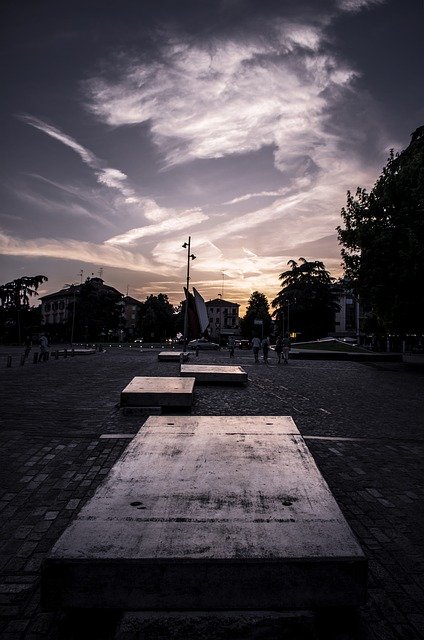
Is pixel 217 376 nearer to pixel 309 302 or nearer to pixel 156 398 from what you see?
pixel 156 398

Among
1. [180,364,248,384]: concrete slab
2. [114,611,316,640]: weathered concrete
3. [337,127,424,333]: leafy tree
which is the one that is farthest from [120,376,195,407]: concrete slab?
[337,127,424,333]: leafy tree

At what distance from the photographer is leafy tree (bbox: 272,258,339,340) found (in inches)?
2894

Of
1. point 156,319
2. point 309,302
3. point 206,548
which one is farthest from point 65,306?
point 206,548

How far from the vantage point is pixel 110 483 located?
318 cm

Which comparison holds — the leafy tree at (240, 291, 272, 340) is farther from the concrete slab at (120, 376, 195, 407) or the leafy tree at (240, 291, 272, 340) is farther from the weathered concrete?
the weathered concrete

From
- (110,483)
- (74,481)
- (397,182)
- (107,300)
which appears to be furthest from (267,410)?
(107,300)

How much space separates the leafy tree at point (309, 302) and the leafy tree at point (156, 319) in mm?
32820

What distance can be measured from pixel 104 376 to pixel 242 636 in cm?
1532

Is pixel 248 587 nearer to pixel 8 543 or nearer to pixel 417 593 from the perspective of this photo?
pixel 417 593

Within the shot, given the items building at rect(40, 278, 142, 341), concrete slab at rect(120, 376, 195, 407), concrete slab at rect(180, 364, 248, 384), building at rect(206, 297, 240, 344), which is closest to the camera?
concrete slab at rect(120, 376, 195, 407)

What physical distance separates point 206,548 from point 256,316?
111 metres

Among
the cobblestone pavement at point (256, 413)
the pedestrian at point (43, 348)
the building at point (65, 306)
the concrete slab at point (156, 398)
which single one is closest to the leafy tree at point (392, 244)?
the cobblestone pavement at point (256, 413)

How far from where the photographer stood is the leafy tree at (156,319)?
96.8m

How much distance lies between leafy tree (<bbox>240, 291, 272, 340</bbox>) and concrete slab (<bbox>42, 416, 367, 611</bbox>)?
10154cm
